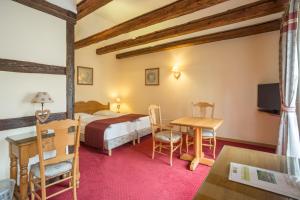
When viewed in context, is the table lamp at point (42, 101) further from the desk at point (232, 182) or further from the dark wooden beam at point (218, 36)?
the dark wooden beam at point (218, 36)

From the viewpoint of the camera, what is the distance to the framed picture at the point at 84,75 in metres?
5.09

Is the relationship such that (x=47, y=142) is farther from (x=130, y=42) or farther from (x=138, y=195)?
(x=130, y=42)

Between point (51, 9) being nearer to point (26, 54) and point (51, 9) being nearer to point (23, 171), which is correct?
point (26, 54)

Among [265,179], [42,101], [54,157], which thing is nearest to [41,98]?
[42,101]

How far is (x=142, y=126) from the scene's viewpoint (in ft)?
14.4

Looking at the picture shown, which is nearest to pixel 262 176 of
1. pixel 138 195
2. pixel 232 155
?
pixel 232 155

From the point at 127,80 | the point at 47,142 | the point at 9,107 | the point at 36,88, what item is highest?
the point at 127,80

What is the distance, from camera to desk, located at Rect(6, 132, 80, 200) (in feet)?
5.98

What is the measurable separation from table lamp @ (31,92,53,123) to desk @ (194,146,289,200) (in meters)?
2.15

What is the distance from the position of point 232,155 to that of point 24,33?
2.75m

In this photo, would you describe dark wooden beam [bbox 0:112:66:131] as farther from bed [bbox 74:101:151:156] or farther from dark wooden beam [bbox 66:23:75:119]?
bed [bbox 74:101:151:156]

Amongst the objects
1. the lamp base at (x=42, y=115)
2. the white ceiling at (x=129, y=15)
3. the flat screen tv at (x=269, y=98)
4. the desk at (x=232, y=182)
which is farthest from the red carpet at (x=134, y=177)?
the white ceiling at (x=129, y=15)

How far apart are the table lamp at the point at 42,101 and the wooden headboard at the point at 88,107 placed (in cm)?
274

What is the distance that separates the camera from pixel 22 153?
1835 mm
